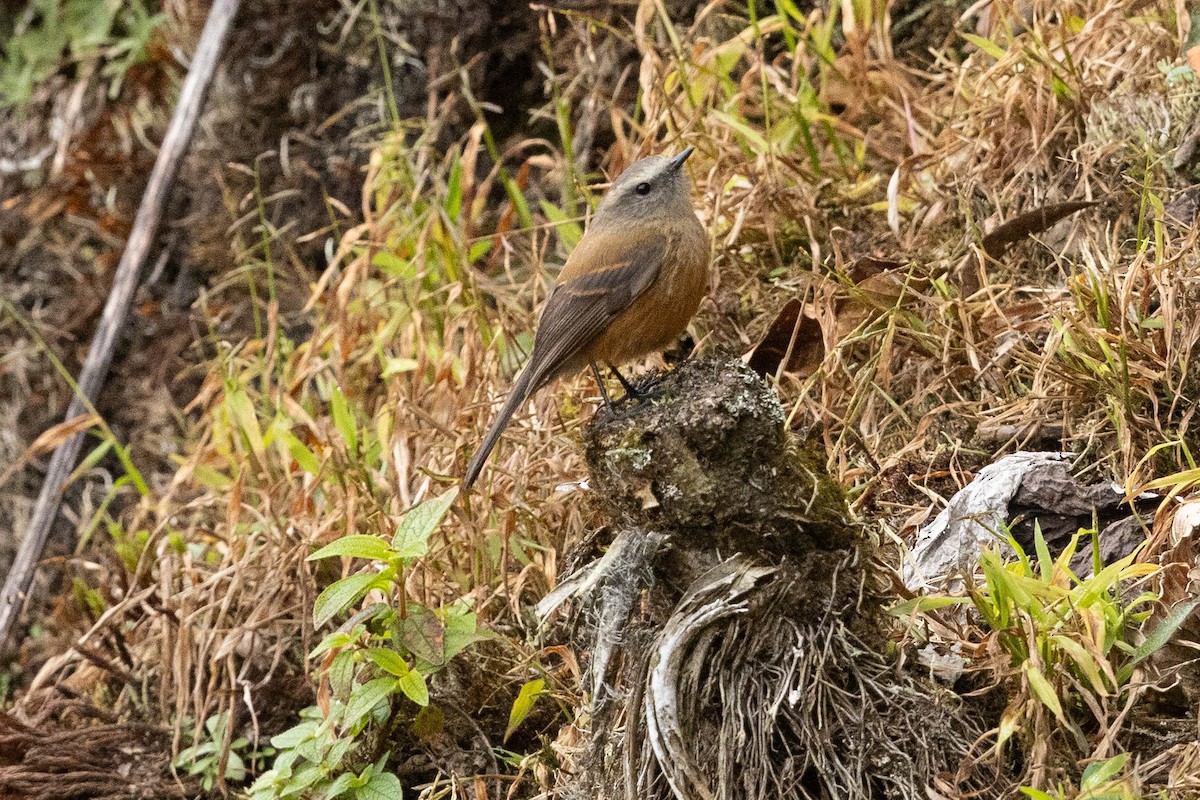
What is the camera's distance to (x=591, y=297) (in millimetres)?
4086

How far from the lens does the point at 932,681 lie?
9.32 ft

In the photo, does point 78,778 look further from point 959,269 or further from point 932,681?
point 959,269

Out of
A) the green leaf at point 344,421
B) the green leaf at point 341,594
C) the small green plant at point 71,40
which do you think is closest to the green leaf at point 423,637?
the green leaf at point 341,594

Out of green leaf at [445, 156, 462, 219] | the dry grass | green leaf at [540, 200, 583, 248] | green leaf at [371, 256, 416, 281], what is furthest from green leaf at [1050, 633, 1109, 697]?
green leaf at [445, 156, 462, 219]

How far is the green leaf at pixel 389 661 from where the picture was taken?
10.9 ft

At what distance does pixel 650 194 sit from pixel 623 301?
52cm

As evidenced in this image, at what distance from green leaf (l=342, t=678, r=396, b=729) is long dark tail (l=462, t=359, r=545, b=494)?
0.64 meters

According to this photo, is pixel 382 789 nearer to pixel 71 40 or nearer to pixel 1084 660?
pixel 1084 660

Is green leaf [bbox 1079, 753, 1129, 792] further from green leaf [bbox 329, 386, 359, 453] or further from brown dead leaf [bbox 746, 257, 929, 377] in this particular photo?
green leaf [bbox 329, 386, 359, 453]

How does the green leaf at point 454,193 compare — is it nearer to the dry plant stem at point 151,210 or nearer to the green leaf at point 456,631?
the dry plant stem at point 151,210

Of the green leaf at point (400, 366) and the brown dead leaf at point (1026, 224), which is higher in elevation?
the brown dead leaf at point (1026, 224)

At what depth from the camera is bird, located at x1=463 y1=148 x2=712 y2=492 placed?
3998 mm

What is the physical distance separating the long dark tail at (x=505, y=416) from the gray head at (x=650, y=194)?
707 mm

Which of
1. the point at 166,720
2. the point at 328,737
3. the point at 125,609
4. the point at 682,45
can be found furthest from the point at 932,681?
the point at 682,45
